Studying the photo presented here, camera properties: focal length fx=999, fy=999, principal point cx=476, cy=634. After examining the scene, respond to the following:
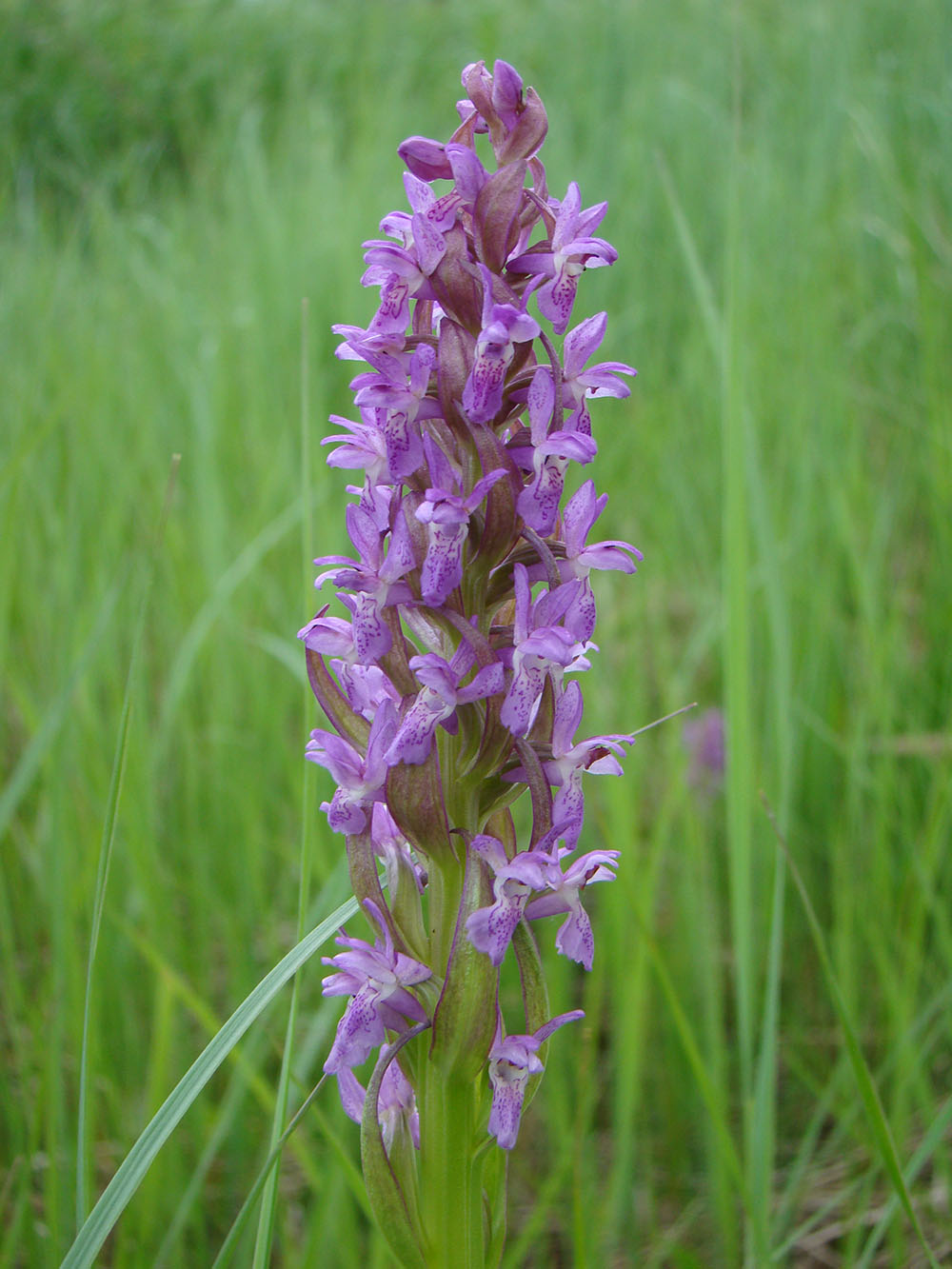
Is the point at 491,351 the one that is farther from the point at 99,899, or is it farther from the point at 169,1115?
the point at 169,1115

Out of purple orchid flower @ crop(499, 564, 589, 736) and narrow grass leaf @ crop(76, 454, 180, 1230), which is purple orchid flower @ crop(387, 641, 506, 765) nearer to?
purple orchid flower @ crop(499, 564, 589, 736)

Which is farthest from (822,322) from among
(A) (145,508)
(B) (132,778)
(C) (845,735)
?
(B) (132,778)

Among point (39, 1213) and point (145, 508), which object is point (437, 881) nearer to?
point (39, 1213)

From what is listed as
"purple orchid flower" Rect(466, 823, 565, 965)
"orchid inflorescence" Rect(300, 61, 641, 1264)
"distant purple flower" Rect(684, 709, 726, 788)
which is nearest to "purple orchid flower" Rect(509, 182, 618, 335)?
"orchid inflorescence" Rect(300, 61, 641, 1264)

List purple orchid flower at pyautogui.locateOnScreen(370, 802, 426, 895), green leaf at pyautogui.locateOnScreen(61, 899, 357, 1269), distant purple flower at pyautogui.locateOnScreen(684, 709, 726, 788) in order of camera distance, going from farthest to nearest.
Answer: distant purple flower at pyautogui.locateOnScreen(684, 709, 726, 788), purple orchid flower at pyautogui.locateOnScreen(370, 802, 426, 895), green leaf at pyautogui.locateOnScreen(61, 899, 357, 1269)

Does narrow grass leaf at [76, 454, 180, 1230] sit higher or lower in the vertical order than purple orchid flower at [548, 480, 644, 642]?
lower

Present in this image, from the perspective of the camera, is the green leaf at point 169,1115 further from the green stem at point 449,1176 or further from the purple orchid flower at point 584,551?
the purple orchid flower at point 584,551

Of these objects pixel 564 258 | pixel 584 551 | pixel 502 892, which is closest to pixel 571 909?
pixel 502 892
